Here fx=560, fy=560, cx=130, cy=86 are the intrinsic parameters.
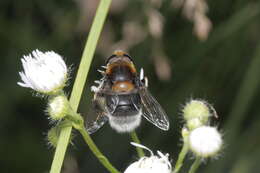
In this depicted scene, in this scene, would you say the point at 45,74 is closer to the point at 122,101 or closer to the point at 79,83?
the point at 79,83

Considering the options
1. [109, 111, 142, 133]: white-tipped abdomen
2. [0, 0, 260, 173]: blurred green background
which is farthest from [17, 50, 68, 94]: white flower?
[0, 0, 260, 173]: blurred green background

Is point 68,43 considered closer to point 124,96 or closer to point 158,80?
point 158,80

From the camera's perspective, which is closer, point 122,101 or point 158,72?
point 122,101

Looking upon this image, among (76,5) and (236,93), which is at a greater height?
(76,5)

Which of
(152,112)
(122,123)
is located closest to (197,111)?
(152,112)

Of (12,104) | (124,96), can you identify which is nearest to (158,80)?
(12,104)

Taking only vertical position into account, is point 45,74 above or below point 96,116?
above
